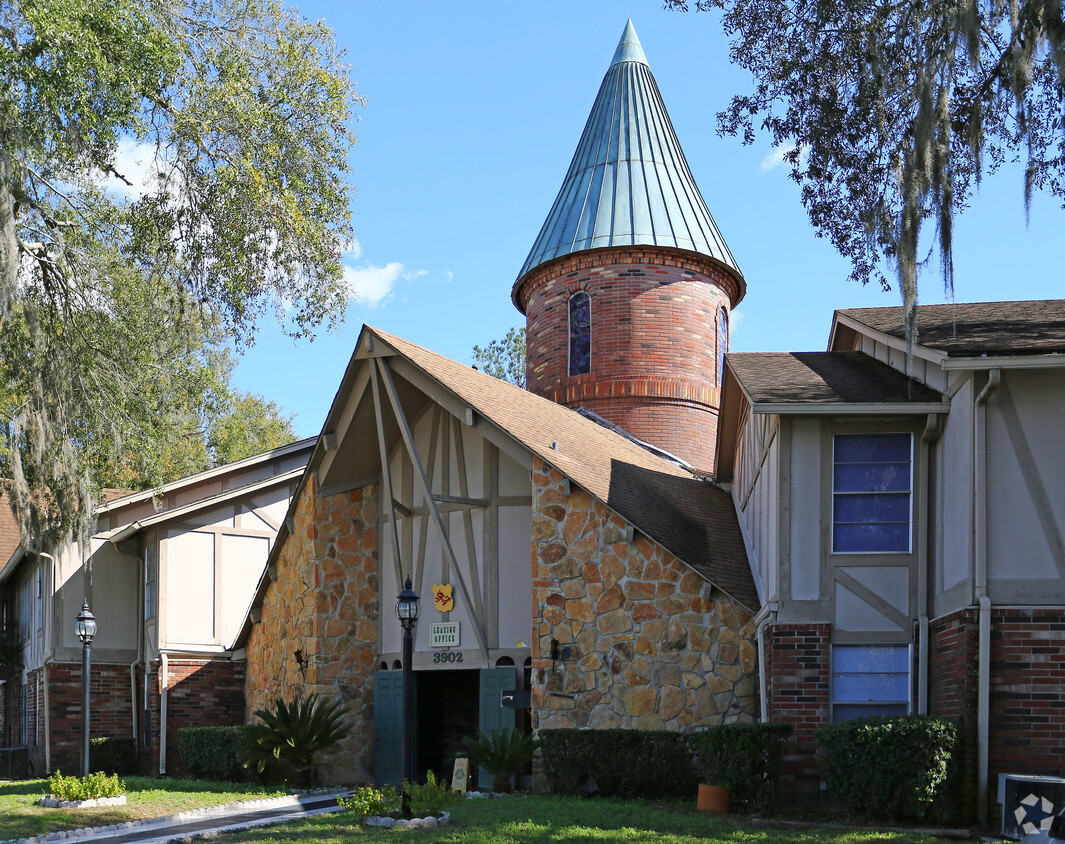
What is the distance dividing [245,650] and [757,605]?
11.5 meters

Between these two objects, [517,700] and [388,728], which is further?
[388,728]

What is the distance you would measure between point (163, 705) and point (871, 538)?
14094 mm

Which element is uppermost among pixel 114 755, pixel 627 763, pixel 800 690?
pixel 800 690

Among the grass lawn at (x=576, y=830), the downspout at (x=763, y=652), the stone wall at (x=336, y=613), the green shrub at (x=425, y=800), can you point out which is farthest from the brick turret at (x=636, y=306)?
the green shrub at (x=425, y=800)

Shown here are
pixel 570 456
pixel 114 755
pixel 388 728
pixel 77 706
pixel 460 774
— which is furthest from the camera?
pixel 77 706

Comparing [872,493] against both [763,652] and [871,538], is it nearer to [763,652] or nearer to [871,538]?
[871,538]

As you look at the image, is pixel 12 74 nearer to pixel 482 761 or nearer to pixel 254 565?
pixel 482 761

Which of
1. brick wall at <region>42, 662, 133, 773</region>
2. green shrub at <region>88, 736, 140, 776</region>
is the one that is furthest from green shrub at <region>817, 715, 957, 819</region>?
brick wall at <region>42, 662, 133, 773</region>

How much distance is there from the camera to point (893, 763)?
1077cm

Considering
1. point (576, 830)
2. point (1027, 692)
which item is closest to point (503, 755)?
point (576, 830)

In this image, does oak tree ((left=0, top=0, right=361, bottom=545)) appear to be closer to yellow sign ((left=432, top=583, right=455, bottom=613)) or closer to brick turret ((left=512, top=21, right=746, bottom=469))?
yellow sign ((left=432, top=583, right=455, bottom=613))

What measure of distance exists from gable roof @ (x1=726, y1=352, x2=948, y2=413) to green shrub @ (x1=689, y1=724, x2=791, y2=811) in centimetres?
342

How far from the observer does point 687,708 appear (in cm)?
1394

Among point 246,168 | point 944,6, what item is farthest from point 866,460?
point 246,168
